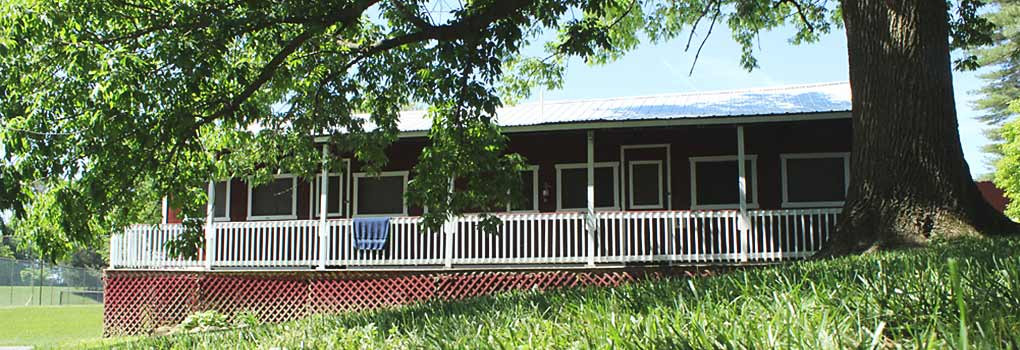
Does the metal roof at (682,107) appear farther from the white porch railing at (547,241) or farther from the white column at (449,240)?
the white column at (449,240)

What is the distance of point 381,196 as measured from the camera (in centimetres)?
1744

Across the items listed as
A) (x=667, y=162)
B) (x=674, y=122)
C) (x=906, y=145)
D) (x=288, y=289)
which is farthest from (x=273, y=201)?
(x=906, y=145)

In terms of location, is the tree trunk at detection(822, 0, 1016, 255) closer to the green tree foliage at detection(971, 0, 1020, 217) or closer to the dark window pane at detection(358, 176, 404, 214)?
the dark window pane at detection(358, 176, 404, 214)

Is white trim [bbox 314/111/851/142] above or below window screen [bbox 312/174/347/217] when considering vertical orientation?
above

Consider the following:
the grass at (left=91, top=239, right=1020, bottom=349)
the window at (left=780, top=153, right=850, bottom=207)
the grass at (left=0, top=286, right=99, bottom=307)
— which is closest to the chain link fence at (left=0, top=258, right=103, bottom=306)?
the grass at (left=0, top=286, right=99, bottom=307)

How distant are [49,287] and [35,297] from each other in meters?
1.41

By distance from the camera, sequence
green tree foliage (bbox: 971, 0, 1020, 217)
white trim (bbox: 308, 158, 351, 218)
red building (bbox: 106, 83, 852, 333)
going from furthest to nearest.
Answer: green tree foliage (bbox: 971, 0, 1020, 217) < white trim (bbox: 308, 158, 351, 218) < red building (bbox: 106, 83, 852, 333)

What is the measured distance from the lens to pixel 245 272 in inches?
598

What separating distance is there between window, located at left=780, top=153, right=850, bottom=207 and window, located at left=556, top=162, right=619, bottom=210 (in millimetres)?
3281

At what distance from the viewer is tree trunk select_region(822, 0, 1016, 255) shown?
8711 millimetres

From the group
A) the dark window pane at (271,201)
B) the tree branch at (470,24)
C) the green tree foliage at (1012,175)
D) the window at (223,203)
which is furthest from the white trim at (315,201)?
the green tree foliage at (1012,175)

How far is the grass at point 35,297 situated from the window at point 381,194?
24.9 metres

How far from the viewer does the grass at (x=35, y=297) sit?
118 feet

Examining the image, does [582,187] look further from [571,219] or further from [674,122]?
[674,122]
